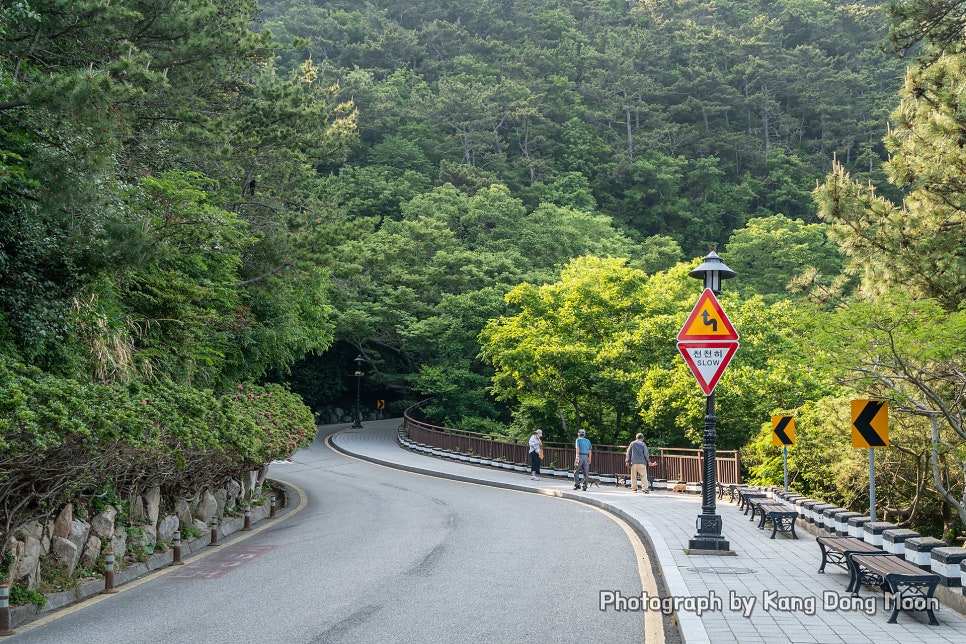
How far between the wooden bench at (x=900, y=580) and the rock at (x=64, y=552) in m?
9.50

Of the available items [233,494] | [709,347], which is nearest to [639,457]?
[233,494]

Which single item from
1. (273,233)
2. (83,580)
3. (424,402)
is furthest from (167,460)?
(424,402)

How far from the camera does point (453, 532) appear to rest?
1552 cm

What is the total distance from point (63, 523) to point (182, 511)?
405 centimetres

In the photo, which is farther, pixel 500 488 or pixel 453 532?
pixel 500 488

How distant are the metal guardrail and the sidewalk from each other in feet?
21.8

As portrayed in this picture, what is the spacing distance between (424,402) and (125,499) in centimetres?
4176

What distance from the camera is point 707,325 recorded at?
1260 centimetres

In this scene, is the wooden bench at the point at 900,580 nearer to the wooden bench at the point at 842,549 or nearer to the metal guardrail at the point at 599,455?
the wooden bench at the point at 842,549

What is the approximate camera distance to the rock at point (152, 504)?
43.4 feet

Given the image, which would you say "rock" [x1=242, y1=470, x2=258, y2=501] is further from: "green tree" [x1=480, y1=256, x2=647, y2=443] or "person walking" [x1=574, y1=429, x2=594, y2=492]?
"green tree" [x1=480, y1=256, x2=647, y2=443]

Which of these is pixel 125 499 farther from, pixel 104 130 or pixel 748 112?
pixel 748 112

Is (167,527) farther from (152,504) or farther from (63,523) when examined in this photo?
(63,523)

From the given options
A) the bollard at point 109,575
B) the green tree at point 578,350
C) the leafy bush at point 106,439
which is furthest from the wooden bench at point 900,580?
the green tree at point 578,350
